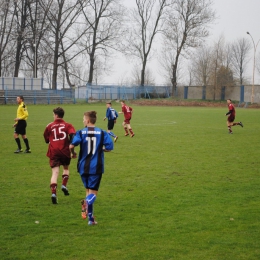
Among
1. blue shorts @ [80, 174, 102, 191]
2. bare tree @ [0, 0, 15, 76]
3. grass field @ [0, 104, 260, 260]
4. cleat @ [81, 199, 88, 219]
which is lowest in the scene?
grass field @ [0, 104, 260, 260]

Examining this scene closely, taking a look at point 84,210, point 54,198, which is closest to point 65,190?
point 54,198

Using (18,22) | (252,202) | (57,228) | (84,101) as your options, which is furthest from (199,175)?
(18,22)

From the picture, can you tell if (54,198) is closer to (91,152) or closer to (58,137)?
(58,137)

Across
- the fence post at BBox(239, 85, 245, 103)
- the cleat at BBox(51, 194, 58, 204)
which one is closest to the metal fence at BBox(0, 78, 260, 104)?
the fence post at BBox(239, 85, 245, 103)

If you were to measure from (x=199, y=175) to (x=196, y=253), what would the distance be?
528cm

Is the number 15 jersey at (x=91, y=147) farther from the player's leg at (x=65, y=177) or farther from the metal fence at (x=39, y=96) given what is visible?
the metal fence at (x=39, y=96)

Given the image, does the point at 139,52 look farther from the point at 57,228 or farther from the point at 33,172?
the point at 57,228

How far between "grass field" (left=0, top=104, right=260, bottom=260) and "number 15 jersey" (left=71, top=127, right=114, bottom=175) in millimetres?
899

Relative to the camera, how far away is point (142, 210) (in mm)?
7773

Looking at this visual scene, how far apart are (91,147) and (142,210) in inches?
64.1

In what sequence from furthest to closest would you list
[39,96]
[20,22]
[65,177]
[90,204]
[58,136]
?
[20,22], [39,96], [65,177], [58,136], [90,204]

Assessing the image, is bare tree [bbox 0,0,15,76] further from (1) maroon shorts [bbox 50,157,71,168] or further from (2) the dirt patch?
(1) maroon shorts [bbox 50,157,71,168]

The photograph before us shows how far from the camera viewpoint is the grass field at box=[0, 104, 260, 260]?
5.89 meters

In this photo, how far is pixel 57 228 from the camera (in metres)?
6.75
